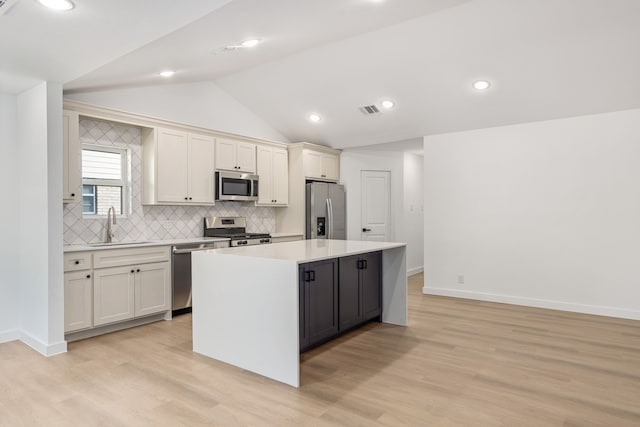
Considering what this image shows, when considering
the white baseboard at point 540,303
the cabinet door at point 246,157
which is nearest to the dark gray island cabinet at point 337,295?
the white baseboard at point 540,303

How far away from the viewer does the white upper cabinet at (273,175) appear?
6020mm

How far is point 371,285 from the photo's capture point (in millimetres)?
4234

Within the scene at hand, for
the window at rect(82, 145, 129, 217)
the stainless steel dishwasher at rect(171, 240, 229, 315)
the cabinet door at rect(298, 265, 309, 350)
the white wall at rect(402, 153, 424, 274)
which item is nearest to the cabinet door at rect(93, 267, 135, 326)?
the stainless steel dishwasher at rect(171, 240, 229, 315)

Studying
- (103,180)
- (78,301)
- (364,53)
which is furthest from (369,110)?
(78,301)

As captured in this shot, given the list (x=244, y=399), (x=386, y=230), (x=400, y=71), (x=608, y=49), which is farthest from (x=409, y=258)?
(x=244, y=399)

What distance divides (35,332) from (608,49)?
5.81 metres

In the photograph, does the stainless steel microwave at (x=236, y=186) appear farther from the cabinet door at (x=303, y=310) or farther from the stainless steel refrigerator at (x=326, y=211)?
the cabinet door at (x=303, y=310)

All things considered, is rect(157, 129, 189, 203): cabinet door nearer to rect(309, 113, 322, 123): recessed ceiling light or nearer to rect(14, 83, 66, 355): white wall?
rect(14, 83, 66, 355): white wall

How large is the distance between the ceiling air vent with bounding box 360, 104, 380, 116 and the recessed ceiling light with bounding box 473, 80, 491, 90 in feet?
4.30

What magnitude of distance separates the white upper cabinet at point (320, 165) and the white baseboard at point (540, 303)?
2.40 meters

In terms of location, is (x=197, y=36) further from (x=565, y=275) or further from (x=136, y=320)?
(x=565, y=275)

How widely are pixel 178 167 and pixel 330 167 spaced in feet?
9.02

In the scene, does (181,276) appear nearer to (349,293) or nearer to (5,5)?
(349,293)

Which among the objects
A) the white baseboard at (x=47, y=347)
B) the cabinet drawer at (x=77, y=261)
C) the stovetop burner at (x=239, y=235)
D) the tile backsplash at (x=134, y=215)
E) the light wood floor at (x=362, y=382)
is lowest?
the light wood floor at (x=362, y=382)
